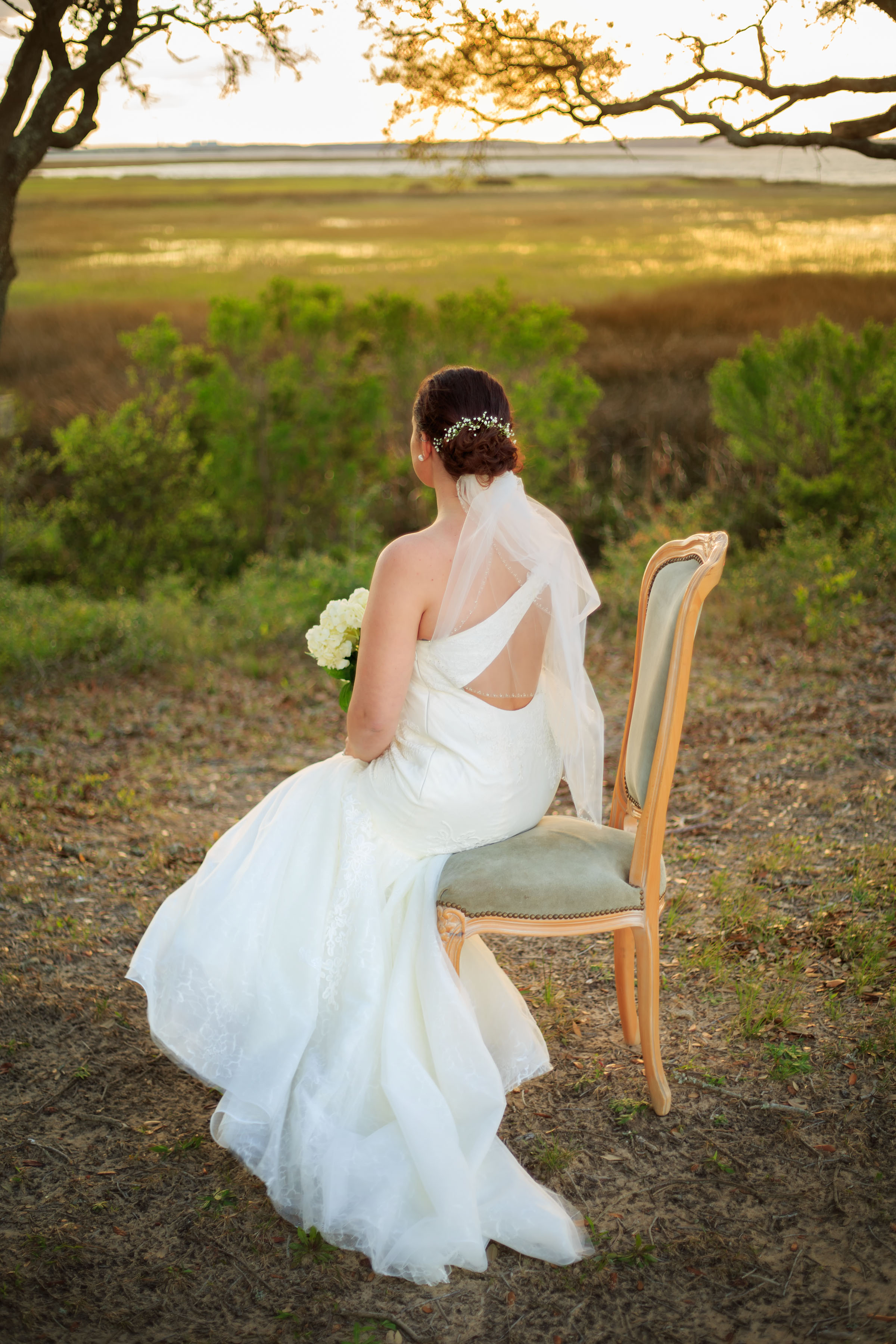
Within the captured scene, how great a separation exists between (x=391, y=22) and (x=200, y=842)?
4123mm

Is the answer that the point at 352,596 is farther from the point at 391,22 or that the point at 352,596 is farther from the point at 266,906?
the point at 391,22

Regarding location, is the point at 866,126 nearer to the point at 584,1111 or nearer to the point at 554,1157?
the point at 584,1111

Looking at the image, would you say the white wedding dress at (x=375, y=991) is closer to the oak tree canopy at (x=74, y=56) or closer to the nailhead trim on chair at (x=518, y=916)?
the nailhead trim on chair at (x=518, y=916)

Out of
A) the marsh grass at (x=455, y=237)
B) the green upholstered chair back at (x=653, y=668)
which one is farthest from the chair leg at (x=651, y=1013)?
the marsh grass at (x=455, y=237)

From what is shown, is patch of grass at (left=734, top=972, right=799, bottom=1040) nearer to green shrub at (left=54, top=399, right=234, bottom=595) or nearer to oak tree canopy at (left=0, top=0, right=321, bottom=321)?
oak tree canopy at (left=0, top=0, right=321, bottom=321)

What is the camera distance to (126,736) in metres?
5.76

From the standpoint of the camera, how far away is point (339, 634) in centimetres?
270

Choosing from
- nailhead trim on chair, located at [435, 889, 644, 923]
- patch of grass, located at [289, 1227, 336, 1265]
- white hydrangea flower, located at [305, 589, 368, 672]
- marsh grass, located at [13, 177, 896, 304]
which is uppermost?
marsh grass, located at [13, 177, 896, 304]

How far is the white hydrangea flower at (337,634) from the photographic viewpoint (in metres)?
2.68

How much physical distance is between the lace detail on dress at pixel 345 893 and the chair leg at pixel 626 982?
35.1 inches

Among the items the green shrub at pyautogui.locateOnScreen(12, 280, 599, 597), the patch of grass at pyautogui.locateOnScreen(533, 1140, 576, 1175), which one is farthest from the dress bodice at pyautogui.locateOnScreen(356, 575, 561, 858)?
the green shrub at pyautogui.locateOnScreen(12, 280, 599, 597)

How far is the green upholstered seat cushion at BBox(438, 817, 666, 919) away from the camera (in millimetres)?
2428

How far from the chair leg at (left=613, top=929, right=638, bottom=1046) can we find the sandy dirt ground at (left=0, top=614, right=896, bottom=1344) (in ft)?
0.27

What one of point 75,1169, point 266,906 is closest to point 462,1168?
point 266,906
